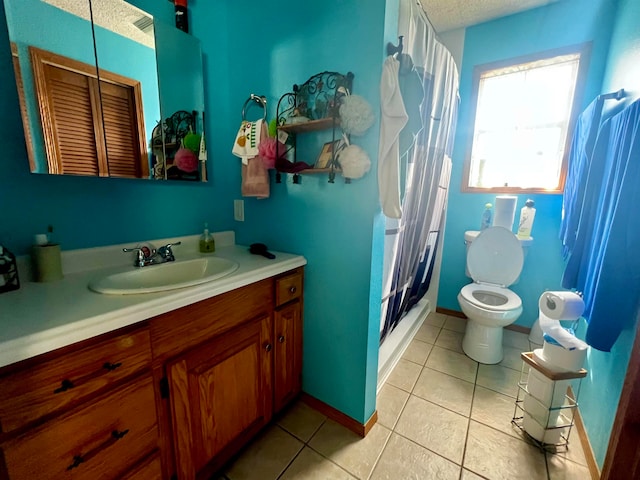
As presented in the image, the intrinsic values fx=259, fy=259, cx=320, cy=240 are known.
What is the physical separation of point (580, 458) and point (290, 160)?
201 centimetres

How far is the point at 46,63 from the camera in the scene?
0.93 m

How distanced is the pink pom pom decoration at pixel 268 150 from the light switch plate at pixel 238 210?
Result: 402 millimetres

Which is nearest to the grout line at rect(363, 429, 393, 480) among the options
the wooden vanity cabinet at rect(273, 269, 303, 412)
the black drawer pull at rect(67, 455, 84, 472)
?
the wooden vanity cabinet at rect(273, 269, 303, 412)

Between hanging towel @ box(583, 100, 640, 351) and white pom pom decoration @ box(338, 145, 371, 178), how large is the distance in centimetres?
94

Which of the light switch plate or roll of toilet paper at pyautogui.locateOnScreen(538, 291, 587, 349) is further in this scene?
the light switch plate

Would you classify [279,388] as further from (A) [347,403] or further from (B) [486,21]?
(B) [486,21]

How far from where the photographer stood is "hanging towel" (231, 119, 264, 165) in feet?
4.30

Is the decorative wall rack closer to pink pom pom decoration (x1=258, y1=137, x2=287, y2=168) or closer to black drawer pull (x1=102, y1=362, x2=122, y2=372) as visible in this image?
pink pom pom decoration (x1=258, y1=137, x2=287, y2=168)

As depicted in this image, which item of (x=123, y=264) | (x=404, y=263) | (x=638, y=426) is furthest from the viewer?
(x=404, y=263)

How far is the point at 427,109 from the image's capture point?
1566 millimetres

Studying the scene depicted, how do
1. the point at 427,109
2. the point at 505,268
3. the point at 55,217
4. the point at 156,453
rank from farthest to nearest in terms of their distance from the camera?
1. the point at 505,268
2. the point at 427,109
3. the point at 55,217
4. the point at 156,453

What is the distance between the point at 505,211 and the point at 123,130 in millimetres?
2530

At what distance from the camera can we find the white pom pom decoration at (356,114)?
1.06 m

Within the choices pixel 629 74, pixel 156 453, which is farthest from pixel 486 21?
pixel 156 453
